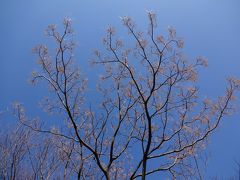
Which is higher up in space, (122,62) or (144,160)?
(122,62)

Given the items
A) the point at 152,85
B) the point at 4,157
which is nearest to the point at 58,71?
the point at 152,85

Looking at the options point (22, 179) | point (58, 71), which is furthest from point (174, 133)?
point (22, 179)

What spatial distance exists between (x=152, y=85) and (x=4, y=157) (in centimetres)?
638

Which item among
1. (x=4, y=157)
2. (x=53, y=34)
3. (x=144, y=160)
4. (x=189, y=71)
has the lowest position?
(x=144, y=160)

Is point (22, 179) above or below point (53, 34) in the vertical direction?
below

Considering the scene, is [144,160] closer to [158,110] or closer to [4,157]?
[158,110]

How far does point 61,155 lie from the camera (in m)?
12.8

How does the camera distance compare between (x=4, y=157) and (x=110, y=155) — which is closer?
(x=110, y=155)

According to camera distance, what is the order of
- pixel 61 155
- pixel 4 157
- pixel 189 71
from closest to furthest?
pixel 189 71, pixel 4 157, pixel 61 155

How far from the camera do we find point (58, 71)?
36.0 feet

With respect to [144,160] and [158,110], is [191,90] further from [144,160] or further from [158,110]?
[144,160]

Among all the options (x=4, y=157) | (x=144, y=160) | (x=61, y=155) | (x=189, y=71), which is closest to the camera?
(x=144, y=160)

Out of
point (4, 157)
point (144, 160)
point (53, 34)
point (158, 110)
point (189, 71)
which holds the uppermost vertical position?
point (53, 34)

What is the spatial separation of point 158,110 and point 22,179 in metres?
6.38
